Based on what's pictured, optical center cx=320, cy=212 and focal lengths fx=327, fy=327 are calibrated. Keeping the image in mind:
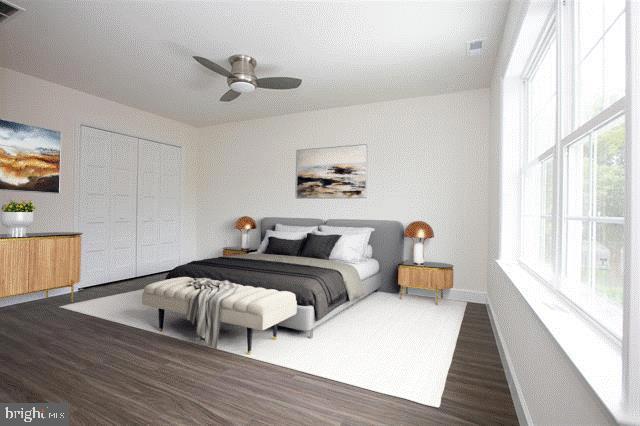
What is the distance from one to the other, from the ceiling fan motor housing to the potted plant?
9.38 ft

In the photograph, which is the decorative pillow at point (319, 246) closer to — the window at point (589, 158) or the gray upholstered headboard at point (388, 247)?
the gray upholstered headboard at point (388, 247)

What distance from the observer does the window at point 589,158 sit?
1.23 meters

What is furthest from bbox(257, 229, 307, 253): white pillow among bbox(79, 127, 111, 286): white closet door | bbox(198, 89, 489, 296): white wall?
bbox(79, 127, 111, 286): white closet door

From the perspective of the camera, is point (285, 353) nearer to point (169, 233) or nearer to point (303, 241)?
point (303, 241)

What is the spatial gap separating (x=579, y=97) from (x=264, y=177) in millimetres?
5018

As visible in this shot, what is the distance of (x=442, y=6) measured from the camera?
2.71 meters

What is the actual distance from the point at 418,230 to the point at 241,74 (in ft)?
9.63

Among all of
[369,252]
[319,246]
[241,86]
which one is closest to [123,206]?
[241,86]

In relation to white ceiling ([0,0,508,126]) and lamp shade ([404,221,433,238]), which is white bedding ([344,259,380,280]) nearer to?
lamp shade ([404,221,433,238])

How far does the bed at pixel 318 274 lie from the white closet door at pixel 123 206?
2.20 metres

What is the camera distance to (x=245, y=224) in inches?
231

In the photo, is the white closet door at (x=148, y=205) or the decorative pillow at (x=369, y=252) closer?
the decorative pillow at (x=369, y=252)

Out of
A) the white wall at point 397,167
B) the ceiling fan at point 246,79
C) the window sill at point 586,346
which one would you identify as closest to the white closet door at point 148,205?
the white wall at point 397,167

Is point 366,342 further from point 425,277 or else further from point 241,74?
point 241,74
